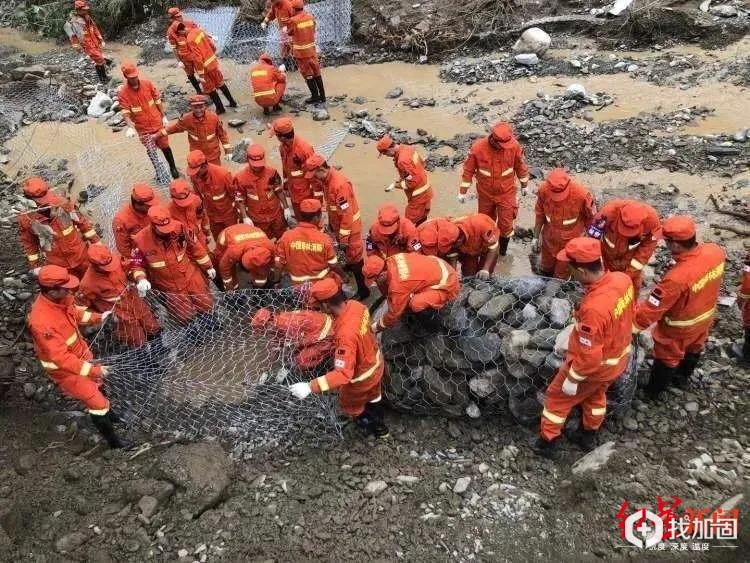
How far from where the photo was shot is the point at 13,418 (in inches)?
199

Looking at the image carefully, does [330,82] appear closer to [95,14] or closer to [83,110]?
[83,110]

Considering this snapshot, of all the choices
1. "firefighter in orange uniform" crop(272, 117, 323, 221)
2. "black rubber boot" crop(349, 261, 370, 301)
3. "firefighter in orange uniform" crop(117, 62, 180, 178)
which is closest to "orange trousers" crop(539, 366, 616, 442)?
"black rubber boot" crop(349, 261, 370, 301)

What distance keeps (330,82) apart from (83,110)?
15.2 ft

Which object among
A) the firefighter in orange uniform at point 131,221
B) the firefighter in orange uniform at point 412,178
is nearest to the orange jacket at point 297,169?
the firefighter in orange uniform at point 412,178

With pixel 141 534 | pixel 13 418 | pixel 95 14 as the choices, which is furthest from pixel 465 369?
pixel 95 14

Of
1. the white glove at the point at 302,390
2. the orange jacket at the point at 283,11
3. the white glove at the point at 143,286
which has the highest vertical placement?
the orange jacket at the point at 283,11

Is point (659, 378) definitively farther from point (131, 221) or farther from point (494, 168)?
→ point (131, 221)

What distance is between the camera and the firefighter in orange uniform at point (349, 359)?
12.9 ft

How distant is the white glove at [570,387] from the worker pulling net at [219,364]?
1804 millimetres

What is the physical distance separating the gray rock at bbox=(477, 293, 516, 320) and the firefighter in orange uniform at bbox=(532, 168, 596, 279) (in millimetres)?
832

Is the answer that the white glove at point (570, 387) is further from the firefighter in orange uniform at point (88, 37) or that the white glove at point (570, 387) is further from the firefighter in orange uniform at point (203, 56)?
the firefighter in orange uniform at point (88, 37)

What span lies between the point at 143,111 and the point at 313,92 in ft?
10.1

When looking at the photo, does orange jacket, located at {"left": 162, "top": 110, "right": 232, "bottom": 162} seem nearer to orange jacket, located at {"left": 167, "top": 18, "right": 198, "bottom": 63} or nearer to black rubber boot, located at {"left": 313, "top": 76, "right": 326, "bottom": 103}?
orange jacket, located at {"left": 167, "top": 18, "right": 198, "bottom": 63}

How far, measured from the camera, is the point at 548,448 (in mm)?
4195
